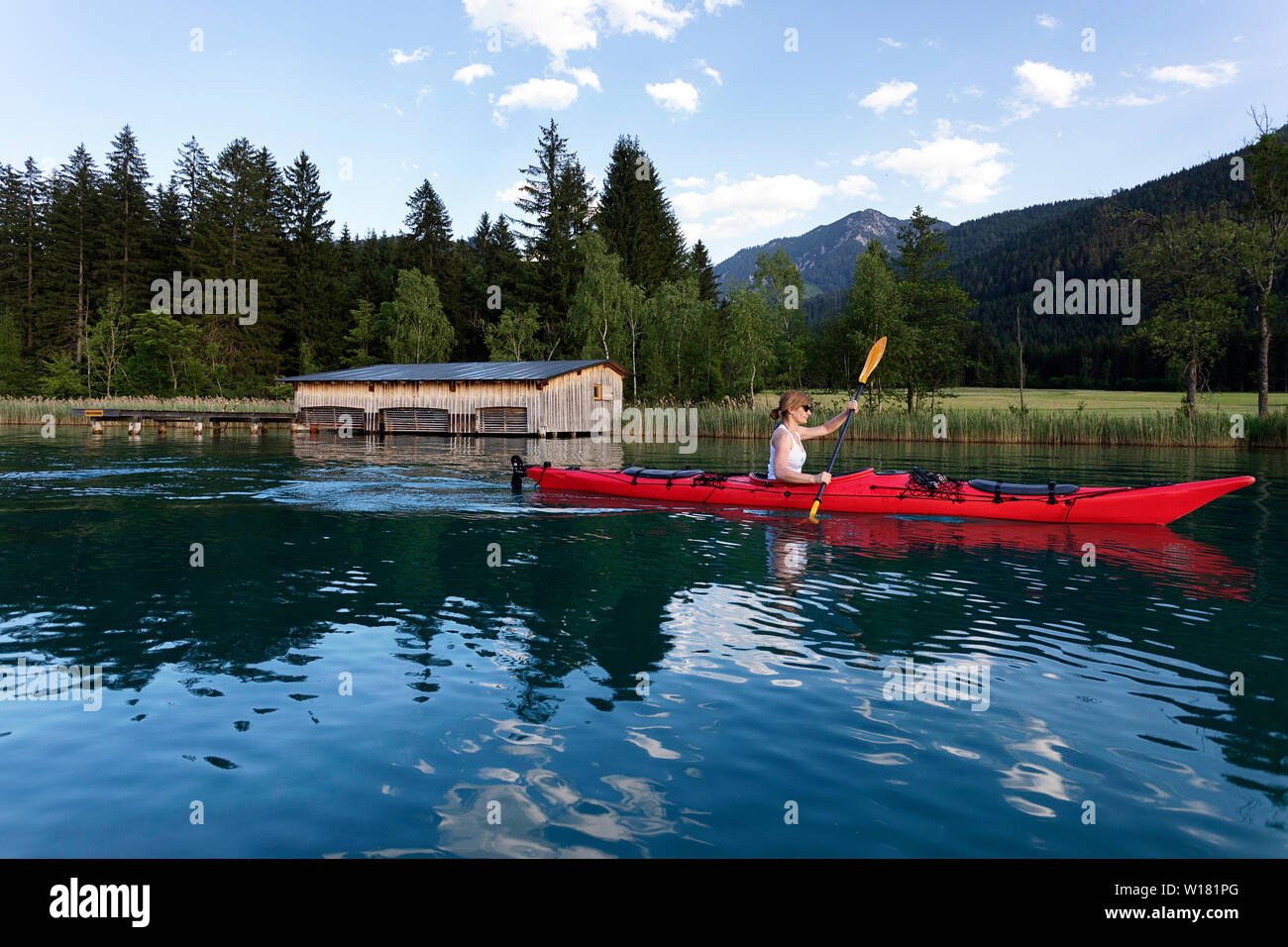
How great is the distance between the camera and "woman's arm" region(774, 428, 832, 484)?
12.2 metres

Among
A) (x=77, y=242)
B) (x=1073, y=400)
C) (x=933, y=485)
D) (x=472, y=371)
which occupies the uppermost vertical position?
(x=77, y=242)

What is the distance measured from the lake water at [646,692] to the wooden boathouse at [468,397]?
27909mm

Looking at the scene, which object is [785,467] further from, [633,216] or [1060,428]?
[633,216]

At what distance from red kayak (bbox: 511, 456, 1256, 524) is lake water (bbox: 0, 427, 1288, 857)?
1.99 feet

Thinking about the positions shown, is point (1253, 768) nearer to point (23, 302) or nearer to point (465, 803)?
point (465, 803)

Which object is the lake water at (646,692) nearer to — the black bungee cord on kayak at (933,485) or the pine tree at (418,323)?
the black bungee cord on kayak at (933,485)

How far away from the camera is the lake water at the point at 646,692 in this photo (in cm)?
370

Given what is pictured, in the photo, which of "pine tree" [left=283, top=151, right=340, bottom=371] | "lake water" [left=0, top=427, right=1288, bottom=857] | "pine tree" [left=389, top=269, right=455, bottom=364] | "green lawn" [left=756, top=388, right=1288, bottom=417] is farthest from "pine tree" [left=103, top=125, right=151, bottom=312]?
"lake water" [left=0, top=427, right=1288, bottom=857]

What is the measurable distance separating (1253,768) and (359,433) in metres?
43.2

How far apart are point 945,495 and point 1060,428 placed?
2070 centimetres

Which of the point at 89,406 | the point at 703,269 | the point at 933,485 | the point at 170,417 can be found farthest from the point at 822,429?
the point at 703,269

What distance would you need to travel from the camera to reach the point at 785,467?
1247 cm

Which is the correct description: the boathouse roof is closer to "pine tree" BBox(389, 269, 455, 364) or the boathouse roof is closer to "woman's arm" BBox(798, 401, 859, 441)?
"pine tree" BBox(389, 269, 455, 364)

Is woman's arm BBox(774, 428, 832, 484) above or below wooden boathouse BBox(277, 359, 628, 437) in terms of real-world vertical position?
below
